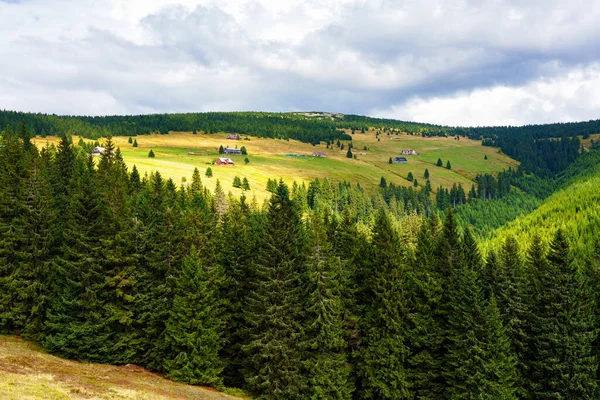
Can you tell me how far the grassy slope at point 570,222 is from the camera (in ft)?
347

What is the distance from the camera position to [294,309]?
43.5 meters

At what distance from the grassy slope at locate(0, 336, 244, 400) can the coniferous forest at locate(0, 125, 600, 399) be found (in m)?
1.90

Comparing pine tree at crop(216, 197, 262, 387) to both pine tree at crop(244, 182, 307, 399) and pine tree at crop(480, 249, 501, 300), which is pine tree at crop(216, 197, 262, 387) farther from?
pine tree at crop(480, 249, 501, 300)

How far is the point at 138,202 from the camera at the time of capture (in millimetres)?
58469

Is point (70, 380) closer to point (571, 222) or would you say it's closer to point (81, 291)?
point (81, 291)

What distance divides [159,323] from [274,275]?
14.2 meters

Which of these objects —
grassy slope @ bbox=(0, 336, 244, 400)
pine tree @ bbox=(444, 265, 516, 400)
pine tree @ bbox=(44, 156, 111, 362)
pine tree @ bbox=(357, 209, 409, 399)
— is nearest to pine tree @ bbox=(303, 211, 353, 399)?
pine tree @ bbox=(357, 209, 409, 399)

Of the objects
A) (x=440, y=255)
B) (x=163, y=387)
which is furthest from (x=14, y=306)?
(x=440, y=255)

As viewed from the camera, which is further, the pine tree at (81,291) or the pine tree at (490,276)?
the pine tree at (490,276)

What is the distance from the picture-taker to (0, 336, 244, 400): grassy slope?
28234 mm

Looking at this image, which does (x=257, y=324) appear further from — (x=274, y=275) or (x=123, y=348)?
(x=123, y=348)

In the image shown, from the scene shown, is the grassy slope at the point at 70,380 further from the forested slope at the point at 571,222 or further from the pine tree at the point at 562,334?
the forested slope at the point at 571,222

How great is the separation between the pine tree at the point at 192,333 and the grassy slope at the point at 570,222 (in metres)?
86.6

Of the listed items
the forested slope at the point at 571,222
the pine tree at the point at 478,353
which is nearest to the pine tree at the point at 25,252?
the pine tree at the point at 478,353
